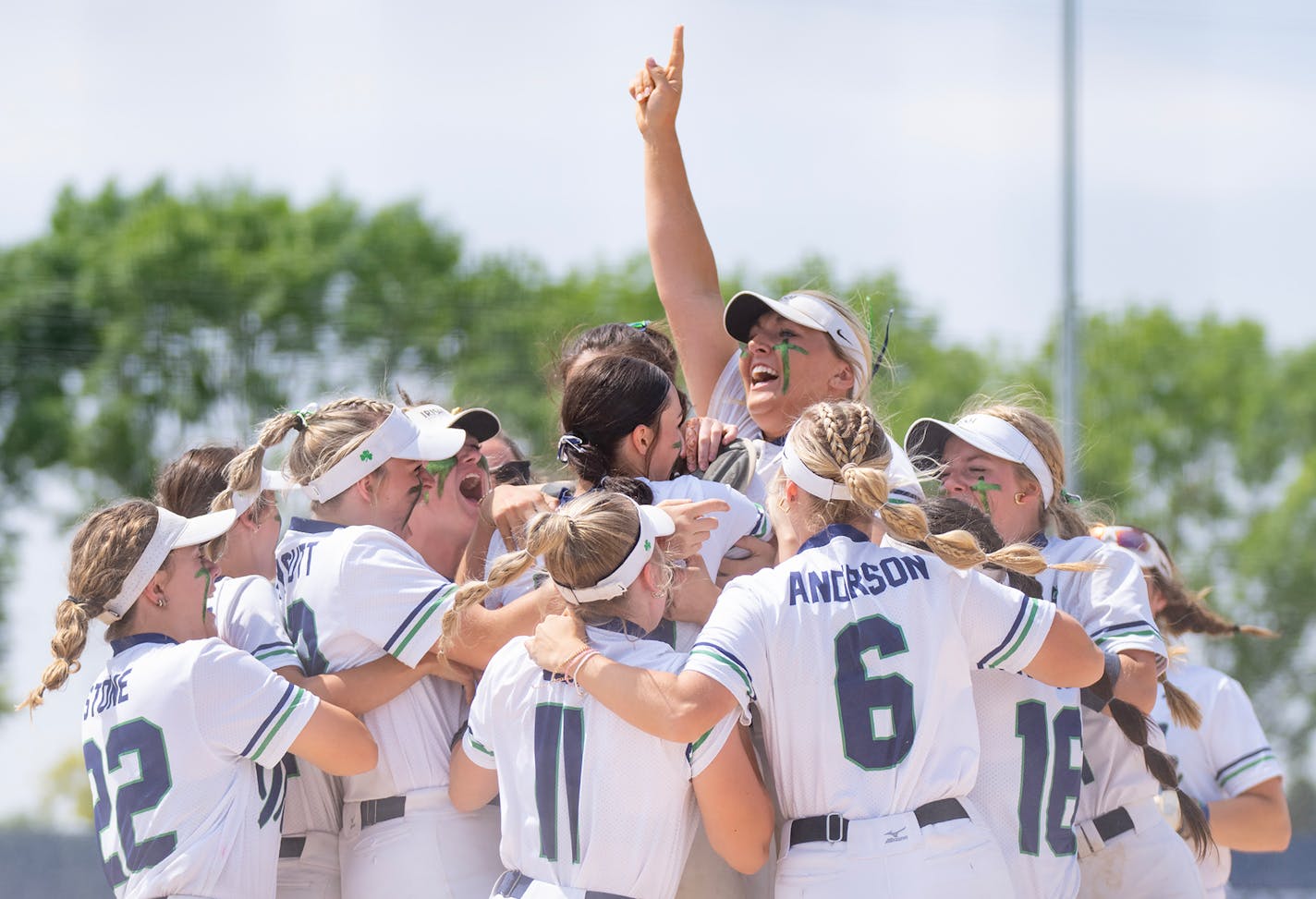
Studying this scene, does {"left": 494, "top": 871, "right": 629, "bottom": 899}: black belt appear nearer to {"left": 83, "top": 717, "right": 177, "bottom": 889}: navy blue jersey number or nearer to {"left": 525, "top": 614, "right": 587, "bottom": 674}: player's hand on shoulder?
{"left": 525, "top": 614, "right": 587, "bottom": 674}: player's hand on shoulder

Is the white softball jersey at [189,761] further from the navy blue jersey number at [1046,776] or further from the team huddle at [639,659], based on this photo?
the navy blue jersey number at [1046,776]

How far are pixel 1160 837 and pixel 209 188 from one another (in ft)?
87.0

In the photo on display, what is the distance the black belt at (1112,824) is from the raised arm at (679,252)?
5.96 feet

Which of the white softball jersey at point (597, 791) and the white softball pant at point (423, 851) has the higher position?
the white softball jersey at point (597, 791)

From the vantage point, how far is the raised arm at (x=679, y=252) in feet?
16.3

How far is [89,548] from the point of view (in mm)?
3707

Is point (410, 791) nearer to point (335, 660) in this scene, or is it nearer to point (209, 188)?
point (335, 660)

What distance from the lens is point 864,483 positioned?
3.41 meters

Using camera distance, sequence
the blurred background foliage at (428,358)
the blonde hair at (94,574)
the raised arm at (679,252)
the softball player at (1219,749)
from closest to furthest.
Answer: the blonde hair at (94,574)
the raised arm at (679,252)
the softball player at (1219,749)
the blurred background foliage at (428,358)

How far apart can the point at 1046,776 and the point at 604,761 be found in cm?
120

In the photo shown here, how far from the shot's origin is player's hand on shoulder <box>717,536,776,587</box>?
405 centimetres

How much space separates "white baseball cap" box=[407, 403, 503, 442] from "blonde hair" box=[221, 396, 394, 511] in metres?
0.21

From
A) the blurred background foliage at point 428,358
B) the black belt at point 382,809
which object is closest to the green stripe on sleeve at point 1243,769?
the black belt at point 382,809

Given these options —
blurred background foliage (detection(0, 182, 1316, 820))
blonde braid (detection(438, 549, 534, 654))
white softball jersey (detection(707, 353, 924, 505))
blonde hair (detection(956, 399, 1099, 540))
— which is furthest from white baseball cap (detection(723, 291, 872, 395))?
blurred background foliage (detection(0, 182, 1316, 820))
